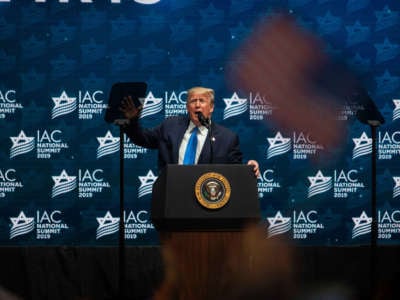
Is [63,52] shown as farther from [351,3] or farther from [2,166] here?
[351,3]

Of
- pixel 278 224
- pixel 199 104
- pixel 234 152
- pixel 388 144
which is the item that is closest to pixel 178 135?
pixel 199 104

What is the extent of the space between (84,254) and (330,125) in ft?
8.27

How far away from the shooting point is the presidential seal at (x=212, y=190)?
4.06 m

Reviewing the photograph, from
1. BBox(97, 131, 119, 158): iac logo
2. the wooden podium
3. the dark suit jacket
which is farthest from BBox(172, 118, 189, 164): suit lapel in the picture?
BBox(97, 131, 119, 158): iac logo

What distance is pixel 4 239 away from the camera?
6.52 meters

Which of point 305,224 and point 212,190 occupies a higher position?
point 212,190

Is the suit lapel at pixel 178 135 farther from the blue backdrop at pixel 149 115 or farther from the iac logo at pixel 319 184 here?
the iac logo at pixel 319 184

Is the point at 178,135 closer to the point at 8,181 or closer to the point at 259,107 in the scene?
the point at 259,107

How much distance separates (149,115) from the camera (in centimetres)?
670

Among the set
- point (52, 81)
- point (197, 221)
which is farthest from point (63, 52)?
point (197, 221)

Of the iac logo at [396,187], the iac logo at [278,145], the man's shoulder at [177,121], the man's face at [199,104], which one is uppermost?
the man's face at [199,104]

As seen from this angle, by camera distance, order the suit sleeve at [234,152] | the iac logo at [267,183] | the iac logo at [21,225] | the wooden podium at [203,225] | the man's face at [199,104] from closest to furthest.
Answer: the wooden podium at [203,225], the man's face at [199,104], the suit sleeve at [234,152], the iac logo at [21,225], the iac logo at [267,183]

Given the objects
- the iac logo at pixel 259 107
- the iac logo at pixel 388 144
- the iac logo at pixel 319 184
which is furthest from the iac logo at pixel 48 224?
the iac logo at pixel 388 144

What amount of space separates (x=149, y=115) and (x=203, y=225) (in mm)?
2829
